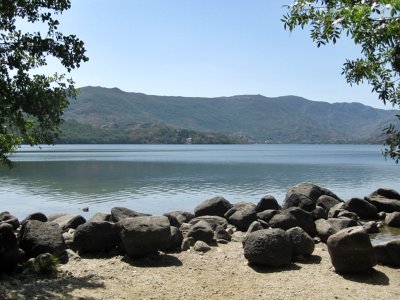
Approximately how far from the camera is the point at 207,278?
15.6 metres

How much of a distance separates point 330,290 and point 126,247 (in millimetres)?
7848

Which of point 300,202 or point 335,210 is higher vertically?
point 300,202

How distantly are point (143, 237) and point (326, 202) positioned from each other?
19.9m

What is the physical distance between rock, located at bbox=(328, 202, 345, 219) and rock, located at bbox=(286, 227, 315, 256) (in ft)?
38.0

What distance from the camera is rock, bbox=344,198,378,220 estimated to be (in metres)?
31.0

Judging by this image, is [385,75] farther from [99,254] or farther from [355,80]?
[99,254]

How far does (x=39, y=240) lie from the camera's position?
1673 cm

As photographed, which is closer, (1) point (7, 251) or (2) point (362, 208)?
(1) point (7, 251)

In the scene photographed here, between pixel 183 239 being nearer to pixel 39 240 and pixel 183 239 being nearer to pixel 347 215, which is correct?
pixel 39 240

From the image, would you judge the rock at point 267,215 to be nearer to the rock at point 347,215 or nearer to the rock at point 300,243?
the rock at point 347,215

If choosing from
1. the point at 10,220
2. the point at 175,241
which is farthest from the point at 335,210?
the point at 10,220

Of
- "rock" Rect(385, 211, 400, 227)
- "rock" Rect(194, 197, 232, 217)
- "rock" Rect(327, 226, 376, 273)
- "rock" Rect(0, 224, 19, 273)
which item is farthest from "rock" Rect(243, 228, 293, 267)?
"rock" Rect(385, 211, 400, 227)

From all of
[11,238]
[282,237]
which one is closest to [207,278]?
[282,237]

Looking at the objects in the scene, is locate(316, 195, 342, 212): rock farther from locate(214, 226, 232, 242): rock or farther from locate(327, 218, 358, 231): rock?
locate(214, 226, 232, 242): rock
